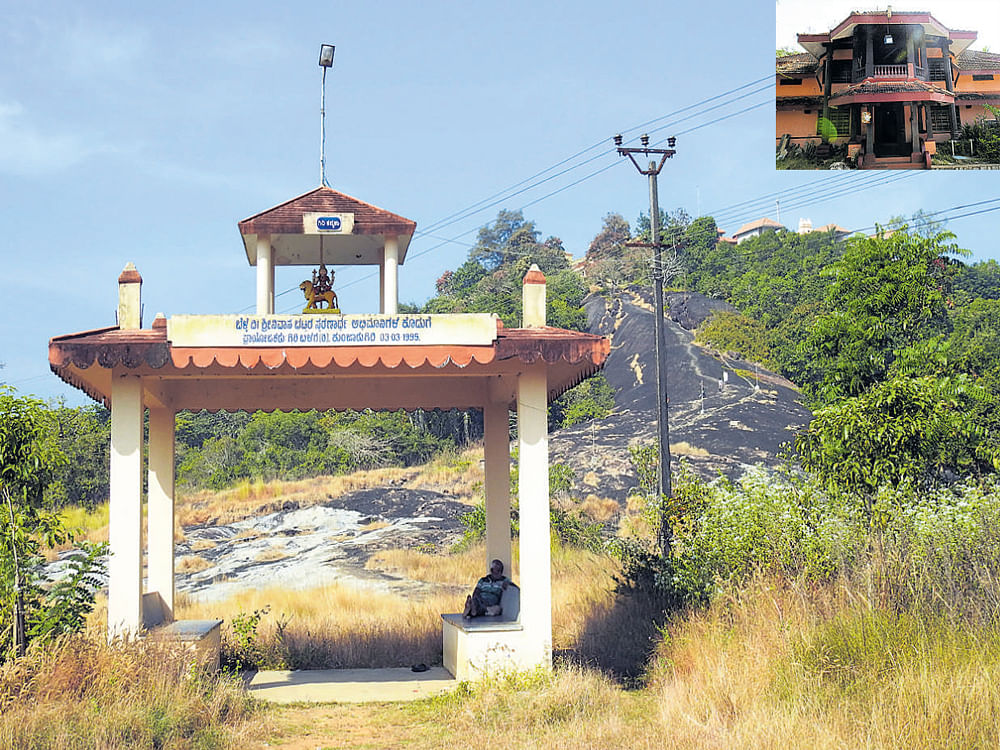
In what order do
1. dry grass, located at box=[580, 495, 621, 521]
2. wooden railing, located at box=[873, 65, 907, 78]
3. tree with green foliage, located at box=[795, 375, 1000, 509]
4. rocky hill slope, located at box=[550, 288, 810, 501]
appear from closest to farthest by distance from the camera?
tree with green foliage, located at box=[795, 375, 1000, 509]
wooden railing, located at box=[873, 65, 907, 78]
dry grass, located at box=[580, 495, 621, 521]
rocky hill slope, located at box=[550, 288, 810, 501]

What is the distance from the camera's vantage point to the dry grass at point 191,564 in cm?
2920

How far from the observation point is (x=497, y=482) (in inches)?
510

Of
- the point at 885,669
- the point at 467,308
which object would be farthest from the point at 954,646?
the point at 467,308

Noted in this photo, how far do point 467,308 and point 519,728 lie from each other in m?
53.9

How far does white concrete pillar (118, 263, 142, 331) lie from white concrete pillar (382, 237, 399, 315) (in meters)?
2.44

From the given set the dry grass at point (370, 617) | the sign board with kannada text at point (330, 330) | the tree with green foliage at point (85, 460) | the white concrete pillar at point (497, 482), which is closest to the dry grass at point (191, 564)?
the tree with green foliage at point (85, 460)

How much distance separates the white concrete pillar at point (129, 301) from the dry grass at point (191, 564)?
20333mm

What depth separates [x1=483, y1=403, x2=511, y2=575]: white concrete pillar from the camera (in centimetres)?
1286

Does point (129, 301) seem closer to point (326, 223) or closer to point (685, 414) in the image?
point (326, 223)

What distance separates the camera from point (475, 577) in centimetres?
2186

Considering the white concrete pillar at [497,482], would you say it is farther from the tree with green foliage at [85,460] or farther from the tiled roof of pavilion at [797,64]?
the tree with green foliage at [85,460]

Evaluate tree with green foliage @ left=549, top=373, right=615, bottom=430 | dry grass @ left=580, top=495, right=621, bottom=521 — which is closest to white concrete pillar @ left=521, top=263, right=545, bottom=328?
dry grass @ left=580, top=495, right=621, bottom=521

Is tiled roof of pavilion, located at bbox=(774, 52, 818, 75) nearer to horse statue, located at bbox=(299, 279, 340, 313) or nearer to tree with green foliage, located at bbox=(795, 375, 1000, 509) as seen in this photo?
tree with green foliage, located at bbox=(795, 375, 1000, 509)

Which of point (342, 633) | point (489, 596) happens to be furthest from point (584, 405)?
point (489, 596)
